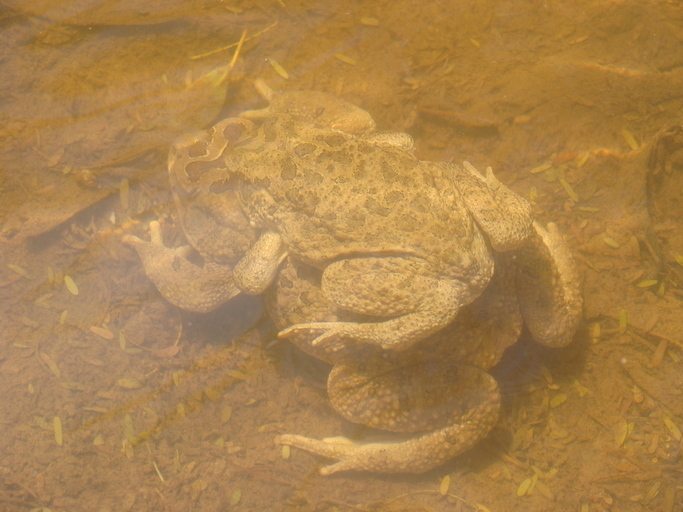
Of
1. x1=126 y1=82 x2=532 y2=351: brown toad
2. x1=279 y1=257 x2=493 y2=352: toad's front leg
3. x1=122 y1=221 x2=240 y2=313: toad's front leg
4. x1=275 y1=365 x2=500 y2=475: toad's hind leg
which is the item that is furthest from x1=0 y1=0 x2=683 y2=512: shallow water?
x1=279 y1=257 x2=493 y2=352: toad's front leg

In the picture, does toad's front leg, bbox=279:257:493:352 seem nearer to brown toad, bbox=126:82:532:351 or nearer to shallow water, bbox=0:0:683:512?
brown toad, bbox=126:82:532:351

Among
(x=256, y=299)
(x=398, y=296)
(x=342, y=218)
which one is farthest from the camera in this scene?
(x=256, y=299)

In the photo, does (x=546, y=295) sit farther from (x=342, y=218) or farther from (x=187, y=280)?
(x=187, y=280)

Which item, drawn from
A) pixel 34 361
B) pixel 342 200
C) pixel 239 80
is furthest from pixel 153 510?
pixel 239 80

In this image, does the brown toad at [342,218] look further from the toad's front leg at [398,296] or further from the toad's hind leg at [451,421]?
the toad's hind leg at [451,421]

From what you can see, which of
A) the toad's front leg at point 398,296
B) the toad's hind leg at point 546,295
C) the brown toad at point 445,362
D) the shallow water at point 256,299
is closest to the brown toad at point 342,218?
the toad's front leg at point 398,296

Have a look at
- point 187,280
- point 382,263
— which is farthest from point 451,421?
point 187,280

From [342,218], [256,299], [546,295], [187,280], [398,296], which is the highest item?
[342,218]
